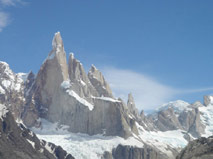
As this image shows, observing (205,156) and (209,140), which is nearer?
A: (205,156)

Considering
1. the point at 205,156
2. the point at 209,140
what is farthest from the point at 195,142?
the point at 205,156

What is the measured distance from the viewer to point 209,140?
115562 millimetres

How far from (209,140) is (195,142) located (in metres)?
7.12

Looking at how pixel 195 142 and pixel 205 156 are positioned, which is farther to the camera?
pixel 195 142

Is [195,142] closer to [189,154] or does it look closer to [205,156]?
[189,154]

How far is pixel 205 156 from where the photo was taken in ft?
341

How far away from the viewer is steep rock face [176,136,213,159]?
106m

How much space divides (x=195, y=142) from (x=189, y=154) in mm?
7547

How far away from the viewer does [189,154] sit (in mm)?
115438

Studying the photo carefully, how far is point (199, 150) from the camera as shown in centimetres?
11162

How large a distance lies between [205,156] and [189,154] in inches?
459

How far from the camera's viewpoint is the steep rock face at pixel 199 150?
106 metres
